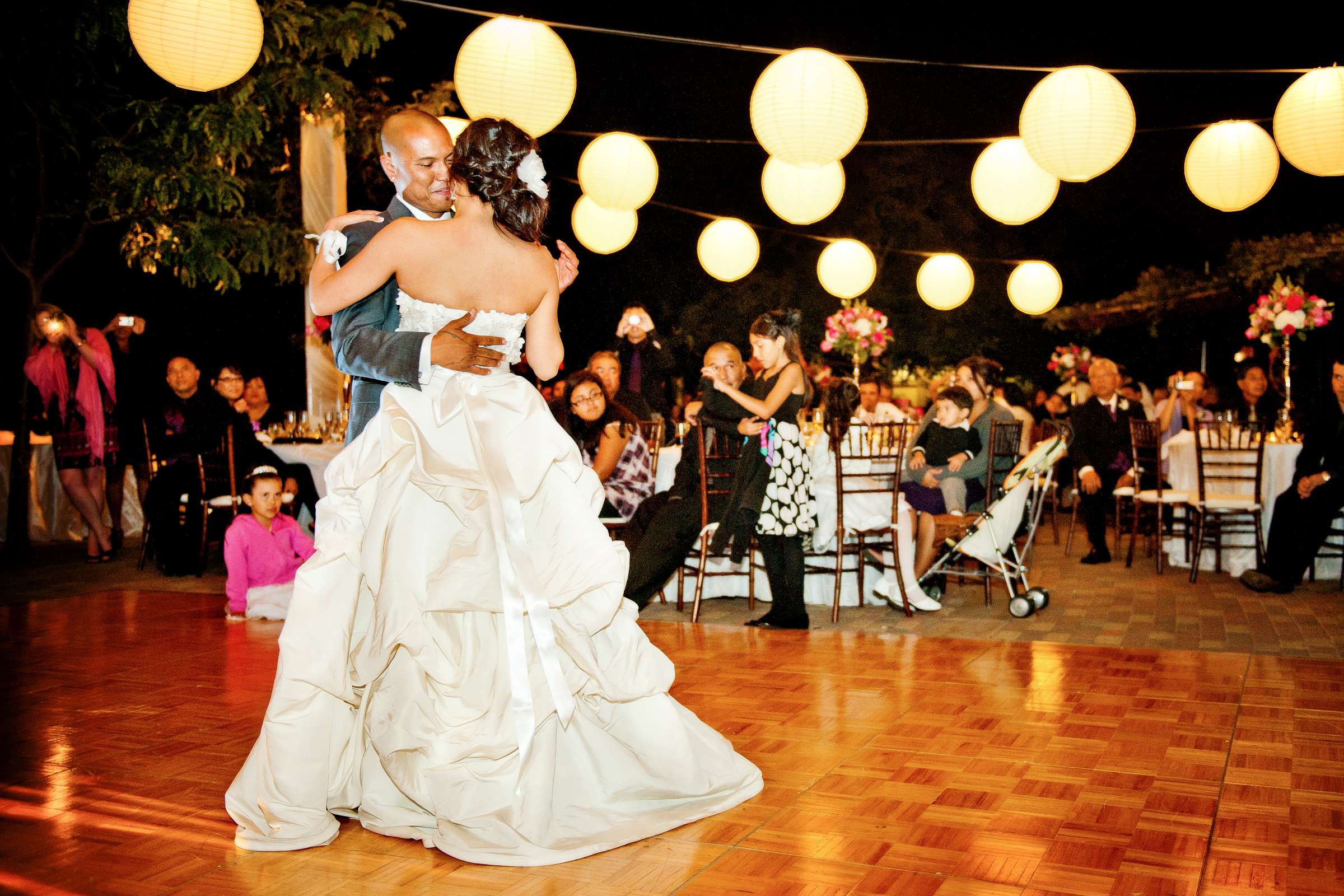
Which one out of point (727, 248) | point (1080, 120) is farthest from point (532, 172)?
point (727, 248)

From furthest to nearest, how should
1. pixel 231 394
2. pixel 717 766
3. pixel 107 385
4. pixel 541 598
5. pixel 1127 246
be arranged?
pixel 1127 246 → pixel 107 385 → pixel 231 394 → pixel 717 766 → pixel 541 598

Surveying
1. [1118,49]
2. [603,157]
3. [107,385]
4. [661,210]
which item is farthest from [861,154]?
[107,385]

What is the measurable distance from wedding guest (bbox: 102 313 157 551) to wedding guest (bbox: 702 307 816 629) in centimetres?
449

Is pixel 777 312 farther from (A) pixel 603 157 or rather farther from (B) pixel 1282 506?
(B) pixel 1282 506

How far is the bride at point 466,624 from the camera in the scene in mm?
2418

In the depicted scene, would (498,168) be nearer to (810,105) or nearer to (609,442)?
(609,442)

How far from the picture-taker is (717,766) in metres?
2.77

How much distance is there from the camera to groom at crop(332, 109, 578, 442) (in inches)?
97.6

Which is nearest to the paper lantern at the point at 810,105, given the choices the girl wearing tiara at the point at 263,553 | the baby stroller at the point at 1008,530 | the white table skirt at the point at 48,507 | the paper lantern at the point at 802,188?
the paper lantern at the point at 802,188

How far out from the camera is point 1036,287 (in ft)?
33.2

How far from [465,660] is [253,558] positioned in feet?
11.7

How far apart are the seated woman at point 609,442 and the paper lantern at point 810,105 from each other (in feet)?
5.05

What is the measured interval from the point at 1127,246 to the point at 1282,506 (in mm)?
9766

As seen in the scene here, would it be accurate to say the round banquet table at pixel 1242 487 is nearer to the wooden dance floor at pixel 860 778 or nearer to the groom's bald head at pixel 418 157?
the wooden dance floor at pixel 860 778
